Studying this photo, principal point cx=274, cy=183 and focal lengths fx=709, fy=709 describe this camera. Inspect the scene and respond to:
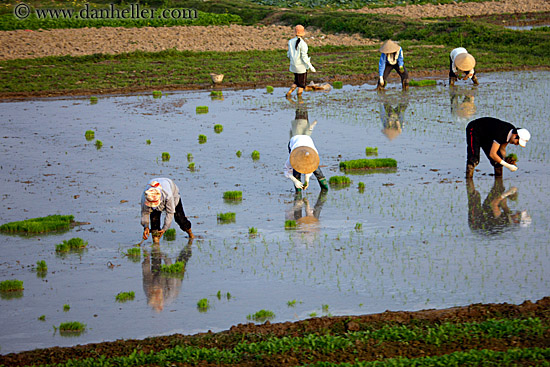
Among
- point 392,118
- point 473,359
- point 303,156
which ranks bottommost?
point 473,359

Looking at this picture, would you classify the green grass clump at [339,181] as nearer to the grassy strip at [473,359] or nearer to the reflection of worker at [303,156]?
the reflection of worker at [303,156]

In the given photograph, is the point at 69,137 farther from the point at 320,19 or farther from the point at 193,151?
the point at 320,19

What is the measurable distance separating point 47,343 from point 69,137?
12.8 meters

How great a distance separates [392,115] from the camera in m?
20.8

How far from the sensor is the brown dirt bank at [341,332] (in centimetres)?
696

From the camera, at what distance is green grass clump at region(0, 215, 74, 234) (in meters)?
12.0

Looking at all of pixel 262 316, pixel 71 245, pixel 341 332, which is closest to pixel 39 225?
pixel 71 245

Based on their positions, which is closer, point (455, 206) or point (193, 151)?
point (455, 206)

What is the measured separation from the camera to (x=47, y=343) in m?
7.96

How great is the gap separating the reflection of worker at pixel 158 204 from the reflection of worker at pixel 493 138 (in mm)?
5871

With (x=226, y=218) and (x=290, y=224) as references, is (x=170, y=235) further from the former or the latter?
(x=290, y=224)

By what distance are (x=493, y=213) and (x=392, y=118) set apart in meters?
8.81

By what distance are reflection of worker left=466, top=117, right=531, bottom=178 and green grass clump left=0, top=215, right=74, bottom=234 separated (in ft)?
24.5

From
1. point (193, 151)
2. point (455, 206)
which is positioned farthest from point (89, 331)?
point (193, 151)
